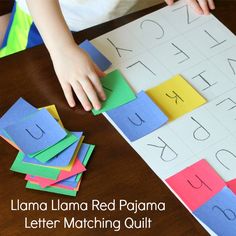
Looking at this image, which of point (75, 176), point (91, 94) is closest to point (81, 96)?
point (91, 94)

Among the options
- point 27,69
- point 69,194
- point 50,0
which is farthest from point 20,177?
point 50,0

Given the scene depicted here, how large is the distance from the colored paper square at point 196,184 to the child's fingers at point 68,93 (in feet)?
0.61

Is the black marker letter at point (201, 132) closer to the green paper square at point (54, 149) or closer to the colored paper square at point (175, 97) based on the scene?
the colored paper square at point (175, 97)

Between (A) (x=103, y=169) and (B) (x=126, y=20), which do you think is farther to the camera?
(B) (x=126, y=20)

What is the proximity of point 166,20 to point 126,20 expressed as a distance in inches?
2.7

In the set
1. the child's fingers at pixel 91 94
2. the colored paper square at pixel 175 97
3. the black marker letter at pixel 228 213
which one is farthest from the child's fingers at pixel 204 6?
the black marker letter at pixel 228 213

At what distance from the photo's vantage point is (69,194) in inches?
23.0

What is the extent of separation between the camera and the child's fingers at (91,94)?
671mm

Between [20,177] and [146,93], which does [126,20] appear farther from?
[20,177]

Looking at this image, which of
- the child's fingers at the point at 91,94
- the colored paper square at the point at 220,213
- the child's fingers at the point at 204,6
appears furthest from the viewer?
the child's fingers at the point at 204,6

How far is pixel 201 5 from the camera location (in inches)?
31.6

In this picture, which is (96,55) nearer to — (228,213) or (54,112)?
(54,112)

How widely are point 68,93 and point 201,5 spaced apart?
0.99 feet

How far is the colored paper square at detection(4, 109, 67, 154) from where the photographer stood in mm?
617
